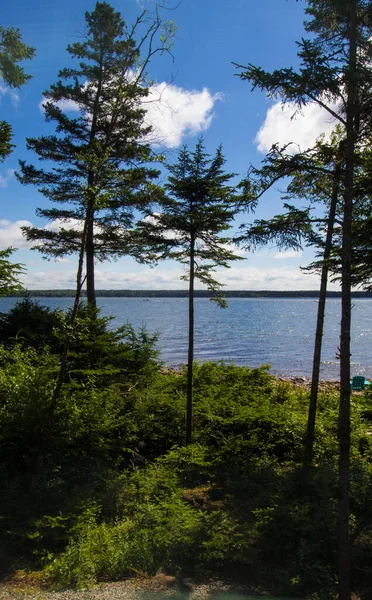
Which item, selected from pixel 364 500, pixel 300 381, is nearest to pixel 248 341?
pixel 300 381

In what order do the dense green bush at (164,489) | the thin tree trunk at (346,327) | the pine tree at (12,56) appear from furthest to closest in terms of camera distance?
the pine tree at (12,56) < the dense green bush at (164,489) < the thin tree trunk at (346,327)

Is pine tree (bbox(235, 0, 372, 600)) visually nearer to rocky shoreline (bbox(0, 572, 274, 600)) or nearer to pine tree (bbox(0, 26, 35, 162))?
rocky shoreline (bbox(0, 572, 274, 600))

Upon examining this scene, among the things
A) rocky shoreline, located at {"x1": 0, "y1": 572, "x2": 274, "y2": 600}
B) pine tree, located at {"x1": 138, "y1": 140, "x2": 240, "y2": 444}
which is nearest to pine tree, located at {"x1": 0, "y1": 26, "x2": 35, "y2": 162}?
pine tree, located at {"x1": 138, "y1": 140, "x2": 240, "y2": 444}

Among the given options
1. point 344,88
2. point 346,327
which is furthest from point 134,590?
point 344,88

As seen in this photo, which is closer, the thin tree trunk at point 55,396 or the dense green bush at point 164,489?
the dense green bush at point 164,489

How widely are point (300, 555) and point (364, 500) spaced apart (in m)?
2.14

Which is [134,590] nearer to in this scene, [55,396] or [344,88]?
[55,396]

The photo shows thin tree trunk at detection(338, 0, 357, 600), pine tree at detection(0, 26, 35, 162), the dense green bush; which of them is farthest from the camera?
pine tree at detection(0, 26, 35, 162)

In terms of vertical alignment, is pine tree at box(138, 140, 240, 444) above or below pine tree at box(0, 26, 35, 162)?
below

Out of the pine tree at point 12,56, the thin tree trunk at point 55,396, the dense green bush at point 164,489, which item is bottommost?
the dense green bush at point 164,489

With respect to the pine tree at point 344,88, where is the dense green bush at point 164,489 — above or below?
below

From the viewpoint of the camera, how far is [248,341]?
4062 centimetres

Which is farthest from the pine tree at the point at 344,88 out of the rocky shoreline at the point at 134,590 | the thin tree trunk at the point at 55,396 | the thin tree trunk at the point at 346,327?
the thin tree trunk at the point at 55,396

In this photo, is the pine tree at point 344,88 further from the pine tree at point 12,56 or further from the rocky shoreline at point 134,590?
the pine tree at point 12,56
